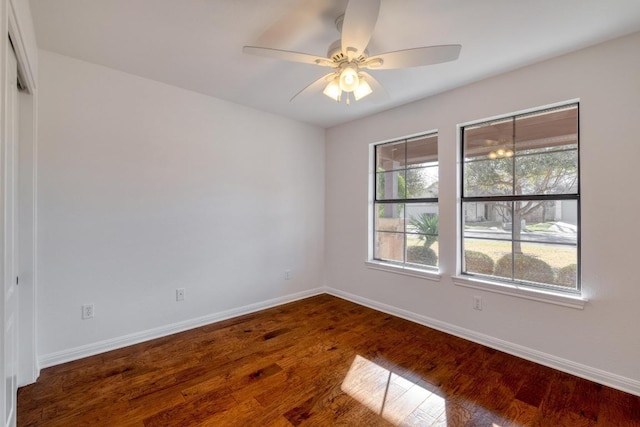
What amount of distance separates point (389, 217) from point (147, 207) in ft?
8.82

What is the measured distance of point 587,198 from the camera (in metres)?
2.11

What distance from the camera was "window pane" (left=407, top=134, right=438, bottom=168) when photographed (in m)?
3.12

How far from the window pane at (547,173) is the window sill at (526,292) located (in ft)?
2.70

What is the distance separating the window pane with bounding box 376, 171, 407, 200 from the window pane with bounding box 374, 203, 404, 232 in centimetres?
11

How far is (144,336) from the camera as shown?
104 inches

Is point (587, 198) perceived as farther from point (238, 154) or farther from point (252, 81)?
point (238, 154)

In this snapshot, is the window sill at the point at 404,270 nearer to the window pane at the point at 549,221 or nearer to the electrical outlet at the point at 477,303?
the electrical outlet at the point at 477,303

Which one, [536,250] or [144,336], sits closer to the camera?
[536,250]

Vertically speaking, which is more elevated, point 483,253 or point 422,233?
point 422,233

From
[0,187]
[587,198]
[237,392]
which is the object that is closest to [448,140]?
Answer: [587,198]


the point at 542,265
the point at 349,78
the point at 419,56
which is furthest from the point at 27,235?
the point at 542,265

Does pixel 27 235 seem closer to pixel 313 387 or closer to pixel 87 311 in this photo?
pixel 87 311

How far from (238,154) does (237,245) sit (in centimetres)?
107


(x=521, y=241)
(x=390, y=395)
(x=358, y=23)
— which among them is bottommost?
(x=390, y=395)
